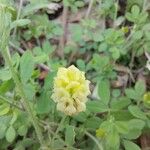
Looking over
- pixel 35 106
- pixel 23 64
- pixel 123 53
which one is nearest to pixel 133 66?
pixel 123 53

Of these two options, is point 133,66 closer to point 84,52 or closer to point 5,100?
point 84,52

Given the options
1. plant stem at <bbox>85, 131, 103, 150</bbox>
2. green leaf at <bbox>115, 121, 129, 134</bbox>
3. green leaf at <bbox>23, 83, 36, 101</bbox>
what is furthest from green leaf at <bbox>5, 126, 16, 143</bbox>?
green leaf at <bbox>115, 121, 129, 134</bbox>

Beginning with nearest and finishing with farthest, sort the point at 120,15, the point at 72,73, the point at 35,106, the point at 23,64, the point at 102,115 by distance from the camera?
the point at 72,73, the point at 23,64, the point at 35,106, the point at 102,115, the point at 120,15

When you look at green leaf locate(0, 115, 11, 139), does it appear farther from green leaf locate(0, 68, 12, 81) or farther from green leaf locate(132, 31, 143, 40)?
green leaf locate(132, 31, 143, 40)

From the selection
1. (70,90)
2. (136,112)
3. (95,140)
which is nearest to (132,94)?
(136,112)

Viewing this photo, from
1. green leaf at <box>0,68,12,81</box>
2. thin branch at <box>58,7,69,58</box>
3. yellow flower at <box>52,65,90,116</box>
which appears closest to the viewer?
yellow flower at <box>52,65,90,116</box>

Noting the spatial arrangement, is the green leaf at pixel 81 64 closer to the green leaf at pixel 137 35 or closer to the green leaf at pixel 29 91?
the green leaf at pixel 137 35

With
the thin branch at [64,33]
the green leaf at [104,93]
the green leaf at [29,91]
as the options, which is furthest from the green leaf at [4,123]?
the thin branch at [64,33]
